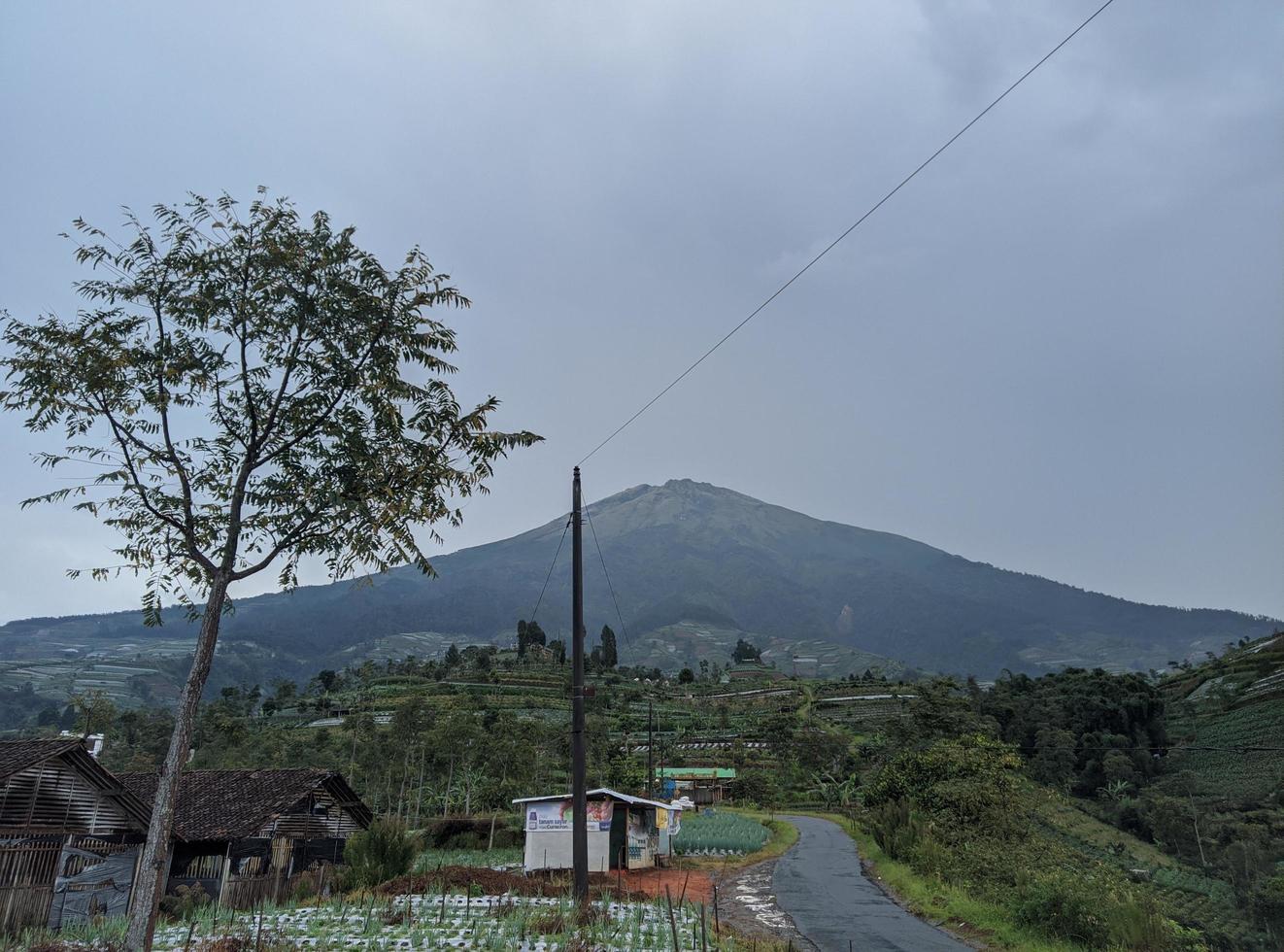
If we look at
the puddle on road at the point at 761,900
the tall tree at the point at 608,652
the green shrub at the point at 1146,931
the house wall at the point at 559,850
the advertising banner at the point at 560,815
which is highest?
the tall tree at the point at 608,652

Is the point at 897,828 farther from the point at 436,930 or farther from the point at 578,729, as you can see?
the point at 436,930

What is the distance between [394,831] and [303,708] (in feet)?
334

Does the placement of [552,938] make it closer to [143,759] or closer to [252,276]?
[252,276]

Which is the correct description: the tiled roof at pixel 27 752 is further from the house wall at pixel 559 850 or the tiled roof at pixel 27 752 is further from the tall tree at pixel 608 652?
the tall tree at pixel 608 652

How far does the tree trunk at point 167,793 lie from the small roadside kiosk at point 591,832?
1859 cm

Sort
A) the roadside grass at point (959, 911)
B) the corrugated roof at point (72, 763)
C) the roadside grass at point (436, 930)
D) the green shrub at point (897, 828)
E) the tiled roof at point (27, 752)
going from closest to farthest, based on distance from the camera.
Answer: the roadside grass at point (436, 930) → the roadside grass at point (959, 911) → the tiled roof at point (27, 752) → the corrugated roof at point (72, 763) → the green shrub at point (897, 828)

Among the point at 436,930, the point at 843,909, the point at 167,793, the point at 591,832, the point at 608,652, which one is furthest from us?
the point at 608,652

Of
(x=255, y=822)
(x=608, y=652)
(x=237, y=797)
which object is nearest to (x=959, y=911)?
(x=255, y=822)

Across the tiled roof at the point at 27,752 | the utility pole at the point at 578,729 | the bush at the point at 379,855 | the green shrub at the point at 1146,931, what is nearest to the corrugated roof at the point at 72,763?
the tiled roof at the point at 27,752

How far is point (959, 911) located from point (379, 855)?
17.3 meters

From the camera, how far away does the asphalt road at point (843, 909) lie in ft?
63.9

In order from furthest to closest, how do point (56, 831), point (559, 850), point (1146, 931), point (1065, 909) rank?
point (559, 850) → point (56, 831) → point (1065, 909) → point (1146, 931)

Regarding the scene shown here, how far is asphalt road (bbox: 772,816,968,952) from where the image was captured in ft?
63.9

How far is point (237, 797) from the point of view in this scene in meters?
32.5
